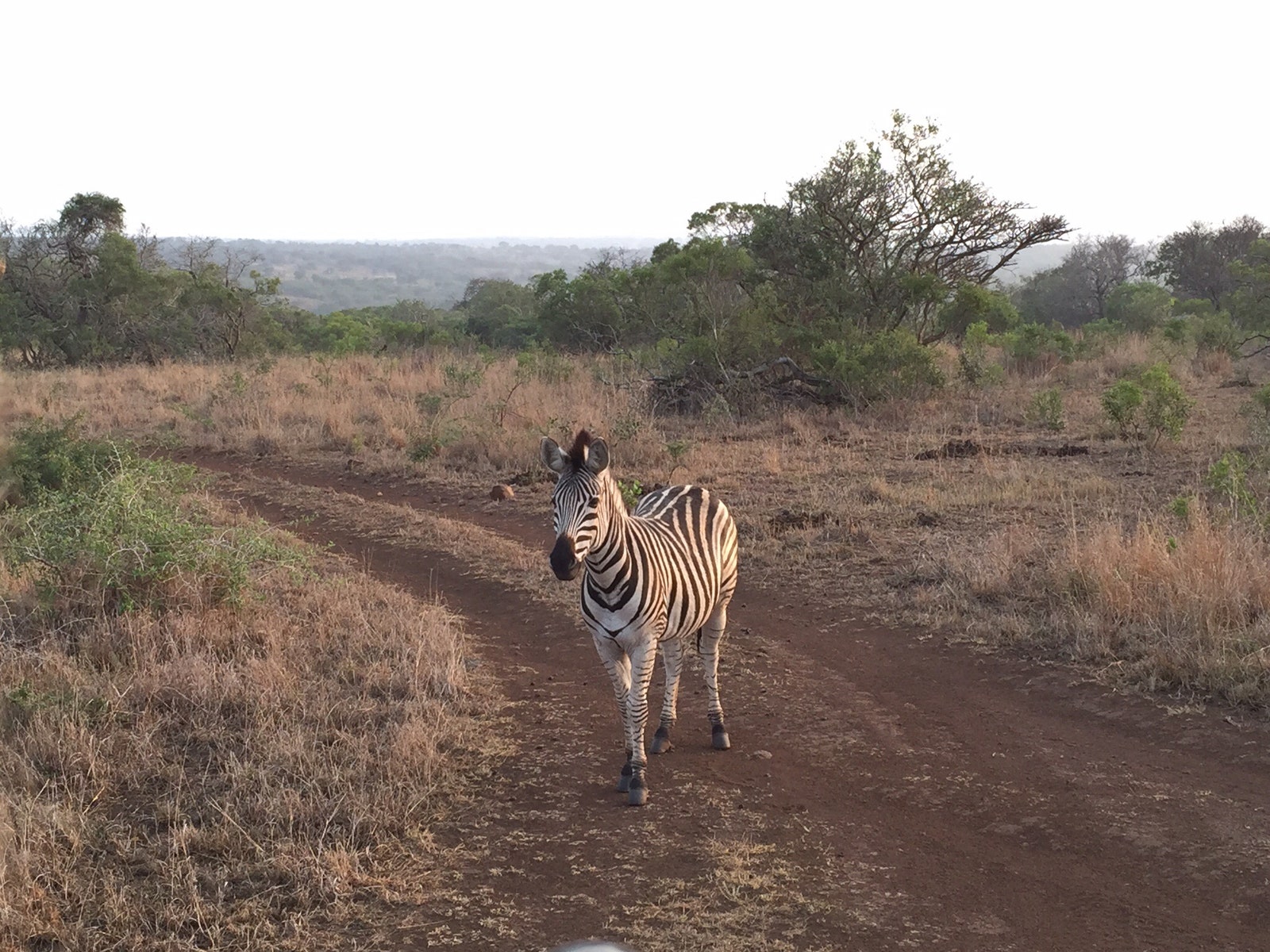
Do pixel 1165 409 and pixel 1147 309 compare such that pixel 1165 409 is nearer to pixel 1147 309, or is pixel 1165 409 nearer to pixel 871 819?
pixel 871 819

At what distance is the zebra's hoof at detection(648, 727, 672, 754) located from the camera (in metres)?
5.77

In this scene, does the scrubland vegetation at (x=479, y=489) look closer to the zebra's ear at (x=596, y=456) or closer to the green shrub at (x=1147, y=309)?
the green shrub at (x=1147, y=309)

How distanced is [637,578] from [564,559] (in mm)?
634

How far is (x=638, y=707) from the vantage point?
5.18 metres

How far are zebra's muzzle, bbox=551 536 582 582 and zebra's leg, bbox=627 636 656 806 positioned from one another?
71cm

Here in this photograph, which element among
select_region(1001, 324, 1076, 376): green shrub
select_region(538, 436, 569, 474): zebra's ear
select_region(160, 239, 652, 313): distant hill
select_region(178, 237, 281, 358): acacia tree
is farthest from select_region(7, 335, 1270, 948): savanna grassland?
select_region(160, 239, 652, 313): distant hill

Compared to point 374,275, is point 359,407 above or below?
below

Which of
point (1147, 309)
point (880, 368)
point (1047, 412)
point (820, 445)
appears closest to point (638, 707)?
point (820, 445)

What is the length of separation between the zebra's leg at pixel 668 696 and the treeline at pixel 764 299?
35.4 ft

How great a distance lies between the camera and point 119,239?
2559cm

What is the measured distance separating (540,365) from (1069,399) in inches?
357

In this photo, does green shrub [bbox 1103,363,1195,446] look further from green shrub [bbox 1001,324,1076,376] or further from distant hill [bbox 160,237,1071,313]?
distant hill [bbox 160,237,1071,313]

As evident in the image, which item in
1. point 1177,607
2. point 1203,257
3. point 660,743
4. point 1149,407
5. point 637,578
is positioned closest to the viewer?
point 637,578

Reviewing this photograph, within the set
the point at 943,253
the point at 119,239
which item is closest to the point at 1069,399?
the point at 943,253
